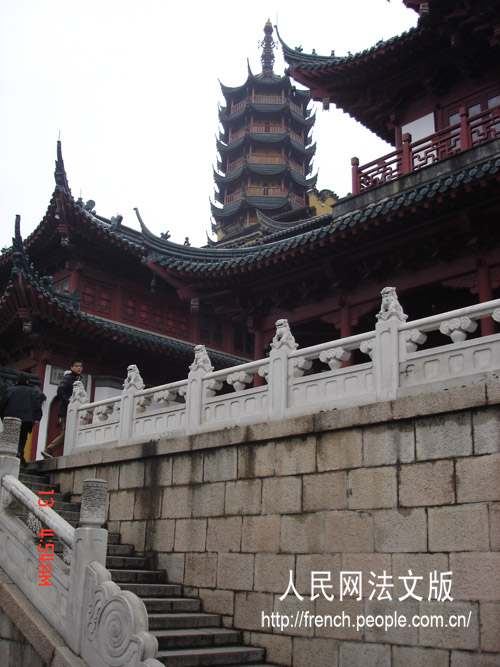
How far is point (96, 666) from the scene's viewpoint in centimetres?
689

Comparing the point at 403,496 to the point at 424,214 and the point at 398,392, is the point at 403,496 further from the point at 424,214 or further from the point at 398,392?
the point at 424,214

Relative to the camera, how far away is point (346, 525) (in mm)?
7930

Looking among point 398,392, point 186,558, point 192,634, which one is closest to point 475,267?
point 398,392

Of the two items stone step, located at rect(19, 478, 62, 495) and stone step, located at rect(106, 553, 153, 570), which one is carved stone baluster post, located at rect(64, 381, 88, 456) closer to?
stone step, located at rect(19, 478, 62, 495)

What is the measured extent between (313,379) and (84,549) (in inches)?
129

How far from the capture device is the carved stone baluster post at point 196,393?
33.1 ft

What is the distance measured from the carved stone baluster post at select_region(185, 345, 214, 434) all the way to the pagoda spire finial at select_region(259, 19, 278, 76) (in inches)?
1485

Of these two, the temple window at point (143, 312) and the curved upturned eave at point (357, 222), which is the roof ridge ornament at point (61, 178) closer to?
the temple window at point (143, 312)

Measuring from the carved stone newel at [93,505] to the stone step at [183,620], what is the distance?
5.18ft

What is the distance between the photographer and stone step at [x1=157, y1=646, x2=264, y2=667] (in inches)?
290

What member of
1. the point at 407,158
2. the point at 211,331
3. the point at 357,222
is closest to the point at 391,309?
the point at 357,222

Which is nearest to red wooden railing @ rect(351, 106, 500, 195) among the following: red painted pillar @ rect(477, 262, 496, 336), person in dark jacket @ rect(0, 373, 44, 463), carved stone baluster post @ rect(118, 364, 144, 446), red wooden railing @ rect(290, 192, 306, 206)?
red painted pillar @ rect(477, 262, 496, 336)

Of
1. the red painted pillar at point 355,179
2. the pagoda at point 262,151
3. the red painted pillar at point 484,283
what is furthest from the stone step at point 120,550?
the pagoda at point 262,151

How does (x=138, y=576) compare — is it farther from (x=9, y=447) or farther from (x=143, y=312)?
(x=143, y=312)
